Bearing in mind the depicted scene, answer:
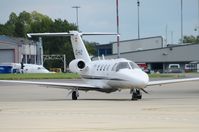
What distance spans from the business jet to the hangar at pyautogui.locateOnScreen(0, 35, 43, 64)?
94617 mm

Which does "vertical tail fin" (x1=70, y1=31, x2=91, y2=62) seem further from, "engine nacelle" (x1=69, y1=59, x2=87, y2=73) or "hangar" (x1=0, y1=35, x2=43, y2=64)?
"hangar" (x1=0, y1=35, x2=43, y2=64)

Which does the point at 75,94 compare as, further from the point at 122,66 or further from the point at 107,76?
the point at 122,66

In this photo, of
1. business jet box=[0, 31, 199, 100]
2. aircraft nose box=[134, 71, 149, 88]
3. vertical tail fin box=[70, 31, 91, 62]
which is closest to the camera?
aircraft nose box=[134, 71, 149, 88]

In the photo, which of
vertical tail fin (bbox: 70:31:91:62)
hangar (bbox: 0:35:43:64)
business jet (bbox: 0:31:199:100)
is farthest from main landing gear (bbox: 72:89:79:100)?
hangar (bbox: 0:35:43:64)

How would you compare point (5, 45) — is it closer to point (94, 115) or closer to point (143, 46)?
point (143, 46)

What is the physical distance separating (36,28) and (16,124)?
16804 centimetres

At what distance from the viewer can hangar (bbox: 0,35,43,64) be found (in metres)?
137

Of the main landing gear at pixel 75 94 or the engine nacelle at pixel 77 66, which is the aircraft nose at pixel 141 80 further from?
the engine nacelle at pixel 77 66

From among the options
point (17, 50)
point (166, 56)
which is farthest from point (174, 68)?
point (17, 50)

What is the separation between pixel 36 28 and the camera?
614 feet

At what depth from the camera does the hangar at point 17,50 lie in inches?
5379

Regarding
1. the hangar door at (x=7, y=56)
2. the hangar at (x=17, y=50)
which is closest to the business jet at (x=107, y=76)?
the hangar at (x=17, y=50)

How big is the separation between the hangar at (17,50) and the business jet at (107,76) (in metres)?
94.6

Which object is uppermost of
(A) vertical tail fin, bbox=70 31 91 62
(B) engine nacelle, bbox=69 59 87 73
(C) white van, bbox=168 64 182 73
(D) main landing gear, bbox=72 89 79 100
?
(A) vertical tail fin, bbox=70 31 91 62
